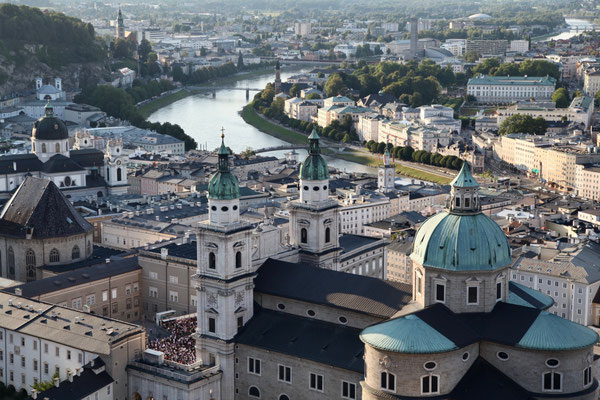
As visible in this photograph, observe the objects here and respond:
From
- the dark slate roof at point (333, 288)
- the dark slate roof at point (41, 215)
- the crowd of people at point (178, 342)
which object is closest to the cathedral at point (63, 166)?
the dark slate roof at point (41, 215)

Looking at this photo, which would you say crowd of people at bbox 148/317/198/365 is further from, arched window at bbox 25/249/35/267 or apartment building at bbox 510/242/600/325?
apartment building at bbox 510/242/600/325

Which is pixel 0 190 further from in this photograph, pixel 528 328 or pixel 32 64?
pixel 32 64

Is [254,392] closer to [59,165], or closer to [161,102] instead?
[59,165]

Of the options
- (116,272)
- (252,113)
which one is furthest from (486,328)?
(252,113)

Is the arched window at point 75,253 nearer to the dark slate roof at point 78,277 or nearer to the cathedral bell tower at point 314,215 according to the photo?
the dark slate roof at point 78,277

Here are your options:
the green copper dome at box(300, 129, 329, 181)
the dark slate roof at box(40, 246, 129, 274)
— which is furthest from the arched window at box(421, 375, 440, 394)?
the dark slate roof at box(40, 246, 129, 274)

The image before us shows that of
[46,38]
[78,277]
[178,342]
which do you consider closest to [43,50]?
[46,38]
